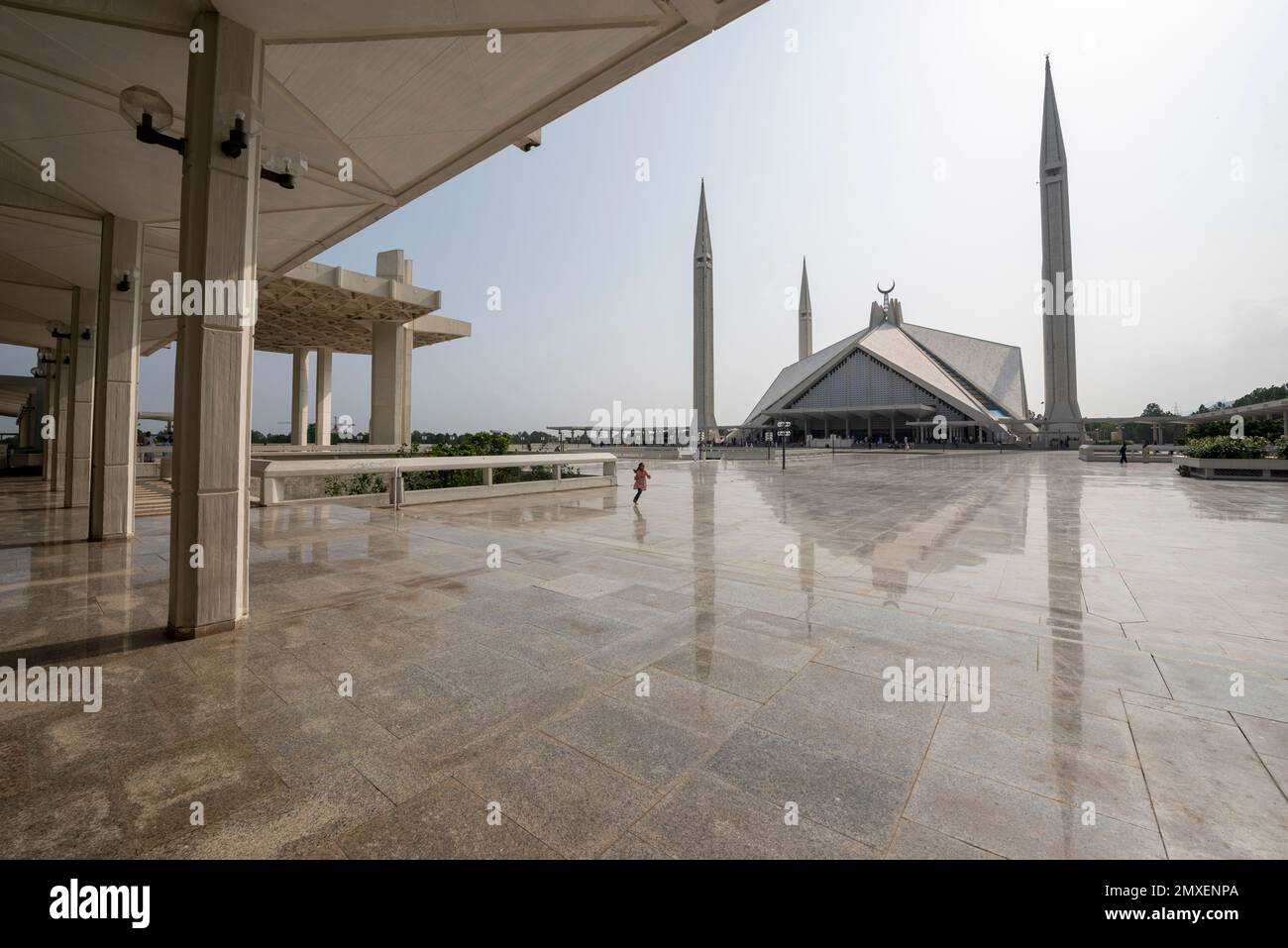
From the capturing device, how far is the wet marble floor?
2215 mm

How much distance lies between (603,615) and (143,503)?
12921 millimetres

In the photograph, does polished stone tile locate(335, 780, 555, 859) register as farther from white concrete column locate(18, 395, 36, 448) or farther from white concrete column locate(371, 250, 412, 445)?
white concrete column locate(18, 395, 36, 448)

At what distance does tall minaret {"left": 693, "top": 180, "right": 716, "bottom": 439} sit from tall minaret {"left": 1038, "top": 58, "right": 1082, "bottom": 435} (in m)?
38.0

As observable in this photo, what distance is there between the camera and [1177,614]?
4969 mm

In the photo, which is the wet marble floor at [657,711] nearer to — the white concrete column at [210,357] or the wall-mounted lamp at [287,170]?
the white concrete column at [210,357]

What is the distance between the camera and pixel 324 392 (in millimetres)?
36125

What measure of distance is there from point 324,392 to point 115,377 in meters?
31.0

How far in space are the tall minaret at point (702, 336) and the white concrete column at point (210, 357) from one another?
230ft

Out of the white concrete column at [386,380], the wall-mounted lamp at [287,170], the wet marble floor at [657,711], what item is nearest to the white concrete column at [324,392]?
the white concrete column at [386,380]

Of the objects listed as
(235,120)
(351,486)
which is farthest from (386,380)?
(235,120)

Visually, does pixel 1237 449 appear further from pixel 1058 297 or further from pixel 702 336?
pixel 702 336

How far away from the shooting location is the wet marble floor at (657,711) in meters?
2.21
